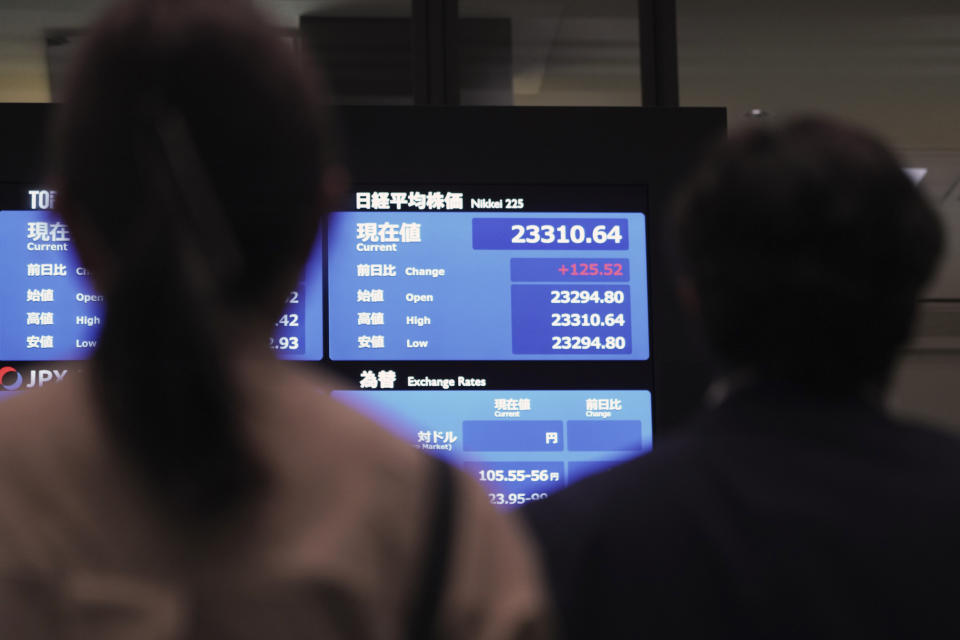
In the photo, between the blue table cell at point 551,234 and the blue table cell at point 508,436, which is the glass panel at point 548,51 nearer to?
the blue table cell at point 551,234

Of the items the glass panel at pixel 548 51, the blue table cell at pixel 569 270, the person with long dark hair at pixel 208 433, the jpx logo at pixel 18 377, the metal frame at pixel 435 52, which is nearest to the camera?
the person with long dark hair at pixel 208 433

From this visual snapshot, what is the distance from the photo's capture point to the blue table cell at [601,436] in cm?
308

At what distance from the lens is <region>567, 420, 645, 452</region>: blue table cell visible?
3084mm

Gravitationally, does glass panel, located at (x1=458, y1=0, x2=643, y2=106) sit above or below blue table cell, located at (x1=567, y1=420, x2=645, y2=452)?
above

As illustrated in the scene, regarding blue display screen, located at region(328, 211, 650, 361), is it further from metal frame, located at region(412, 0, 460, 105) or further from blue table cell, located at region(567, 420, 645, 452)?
metal frame, located at region(412, 0, 460, 105)

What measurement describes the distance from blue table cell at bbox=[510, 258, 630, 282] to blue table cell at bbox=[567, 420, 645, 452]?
0.36 m

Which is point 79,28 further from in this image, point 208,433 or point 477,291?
point 208,433

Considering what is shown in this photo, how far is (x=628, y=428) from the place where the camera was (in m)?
3.11

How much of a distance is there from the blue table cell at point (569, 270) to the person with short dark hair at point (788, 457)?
194cm

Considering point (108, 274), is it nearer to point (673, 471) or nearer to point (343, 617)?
point (343, 617)

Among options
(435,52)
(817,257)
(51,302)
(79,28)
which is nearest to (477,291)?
(435,52)

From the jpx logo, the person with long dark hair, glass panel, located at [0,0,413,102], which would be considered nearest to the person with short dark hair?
the person with long dark hair

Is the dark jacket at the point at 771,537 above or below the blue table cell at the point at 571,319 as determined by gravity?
below

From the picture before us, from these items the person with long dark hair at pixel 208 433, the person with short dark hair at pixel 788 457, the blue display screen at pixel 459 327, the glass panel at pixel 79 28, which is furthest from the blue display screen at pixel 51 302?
the person with long dark hair at pixel 208 433
